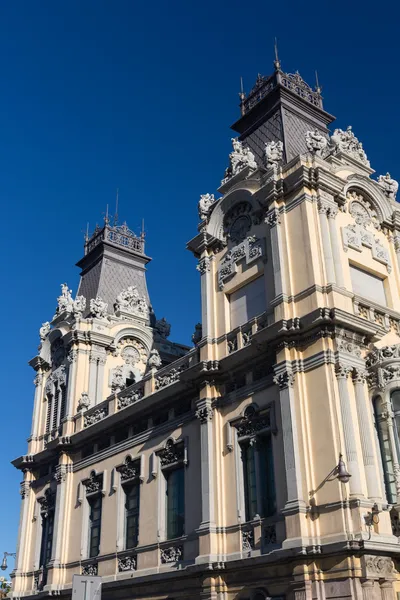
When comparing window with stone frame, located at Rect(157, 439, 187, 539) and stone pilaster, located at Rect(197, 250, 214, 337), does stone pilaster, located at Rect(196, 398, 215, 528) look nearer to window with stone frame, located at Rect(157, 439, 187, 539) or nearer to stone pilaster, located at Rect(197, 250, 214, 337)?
window with stone frame, located at Rect(157, 439, 187, 539)

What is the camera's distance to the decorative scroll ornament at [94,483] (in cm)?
2915

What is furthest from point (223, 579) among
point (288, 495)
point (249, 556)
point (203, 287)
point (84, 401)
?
point (84, 401)

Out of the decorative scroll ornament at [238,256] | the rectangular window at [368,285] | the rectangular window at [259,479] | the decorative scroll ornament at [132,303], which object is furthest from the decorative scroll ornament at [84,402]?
the rectangular window at [368,285]

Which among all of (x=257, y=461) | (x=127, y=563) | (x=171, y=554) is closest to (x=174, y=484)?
(x=171, y=554)

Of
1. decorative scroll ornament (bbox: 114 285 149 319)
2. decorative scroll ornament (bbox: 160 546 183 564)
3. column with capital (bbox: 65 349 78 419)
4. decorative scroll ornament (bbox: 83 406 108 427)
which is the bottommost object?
decorative scroll ornament (bbox: 160 546 183 564)

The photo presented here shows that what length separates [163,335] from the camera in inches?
1448

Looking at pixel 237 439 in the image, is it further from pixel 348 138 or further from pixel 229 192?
pixel 348 138

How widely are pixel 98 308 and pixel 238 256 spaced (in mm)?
11889

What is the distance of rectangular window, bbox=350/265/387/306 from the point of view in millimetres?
23578

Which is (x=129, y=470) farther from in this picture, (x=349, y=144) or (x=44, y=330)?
(x=349, y=144)

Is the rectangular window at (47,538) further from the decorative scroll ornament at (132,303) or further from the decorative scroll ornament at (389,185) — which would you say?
the decorative scroll ornament at (389,185)

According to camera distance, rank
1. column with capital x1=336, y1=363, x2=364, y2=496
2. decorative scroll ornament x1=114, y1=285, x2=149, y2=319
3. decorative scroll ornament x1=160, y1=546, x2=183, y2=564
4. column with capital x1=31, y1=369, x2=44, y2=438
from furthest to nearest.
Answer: decorative scroll ornament x1=114, y1=285, x2=149, y2=319 → column with capital x1=31, y1=369, x2=44, y2=438 → decorative scroll ornament x1=160, y1=546, x2=183, y2=564 → column with capital x1=336, y1=363, x2=364, y2=496

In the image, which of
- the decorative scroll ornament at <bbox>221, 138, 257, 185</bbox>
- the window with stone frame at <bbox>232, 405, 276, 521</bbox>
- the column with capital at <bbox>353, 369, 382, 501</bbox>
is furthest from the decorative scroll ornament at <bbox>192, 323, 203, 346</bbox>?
the column with capital at <bbox>353, 369, 382, 501</bbox>

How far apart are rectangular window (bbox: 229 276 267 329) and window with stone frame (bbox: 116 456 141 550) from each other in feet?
23.4
